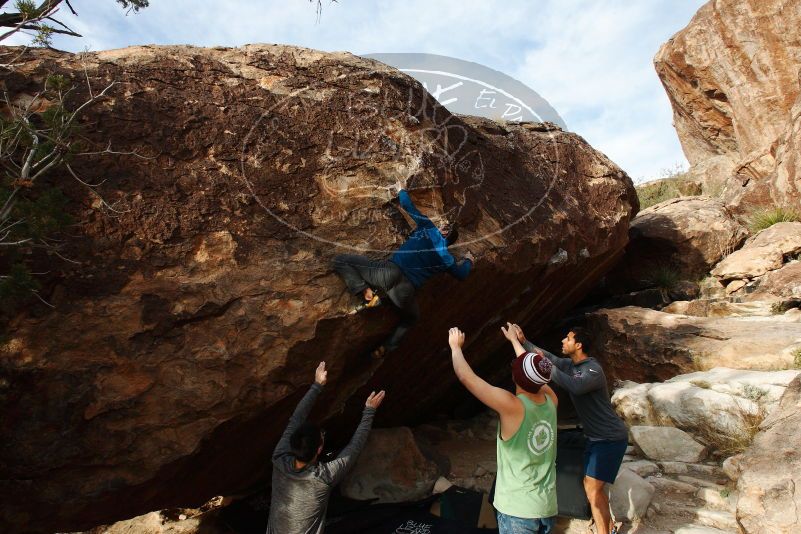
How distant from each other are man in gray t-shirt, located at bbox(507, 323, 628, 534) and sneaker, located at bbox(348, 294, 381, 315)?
96 cm

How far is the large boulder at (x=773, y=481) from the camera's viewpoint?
2.99 metres

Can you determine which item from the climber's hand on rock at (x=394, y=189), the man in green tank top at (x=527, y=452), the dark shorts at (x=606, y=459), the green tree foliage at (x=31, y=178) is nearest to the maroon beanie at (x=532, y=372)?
the man in green tank top at (x=527, y=452)

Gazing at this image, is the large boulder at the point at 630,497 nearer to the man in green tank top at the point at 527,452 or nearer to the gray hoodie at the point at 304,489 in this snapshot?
the man in green tank top at the point at 527,452

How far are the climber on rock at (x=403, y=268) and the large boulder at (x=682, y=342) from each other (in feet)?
12.5

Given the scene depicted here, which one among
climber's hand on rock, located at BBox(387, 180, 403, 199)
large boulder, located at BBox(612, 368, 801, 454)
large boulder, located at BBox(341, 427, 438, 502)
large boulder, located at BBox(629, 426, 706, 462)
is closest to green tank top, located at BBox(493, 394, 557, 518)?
climber's hand on rock, located at BBox(387, 180, 403, 199)

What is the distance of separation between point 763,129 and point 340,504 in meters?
14.0

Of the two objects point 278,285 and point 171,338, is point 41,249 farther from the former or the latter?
point 278,285

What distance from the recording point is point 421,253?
407 cm

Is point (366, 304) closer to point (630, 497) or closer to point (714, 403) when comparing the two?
point (630, 497)

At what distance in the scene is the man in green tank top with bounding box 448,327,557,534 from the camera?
2816mm

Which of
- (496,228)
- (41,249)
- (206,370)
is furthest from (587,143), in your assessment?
(41,249)

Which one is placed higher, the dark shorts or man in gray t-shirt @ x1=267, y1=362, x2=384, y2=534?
the dark shorts

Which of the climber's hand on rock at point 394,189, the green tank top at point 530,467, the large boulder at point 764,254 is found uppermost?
the large boulder at point 764,254

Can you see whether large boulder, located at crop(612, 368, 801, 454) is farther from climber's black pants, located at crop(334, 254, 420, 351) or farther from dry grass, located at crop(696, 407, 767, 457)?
climber's black pants, located at crop(334, 254, 420, 351)
